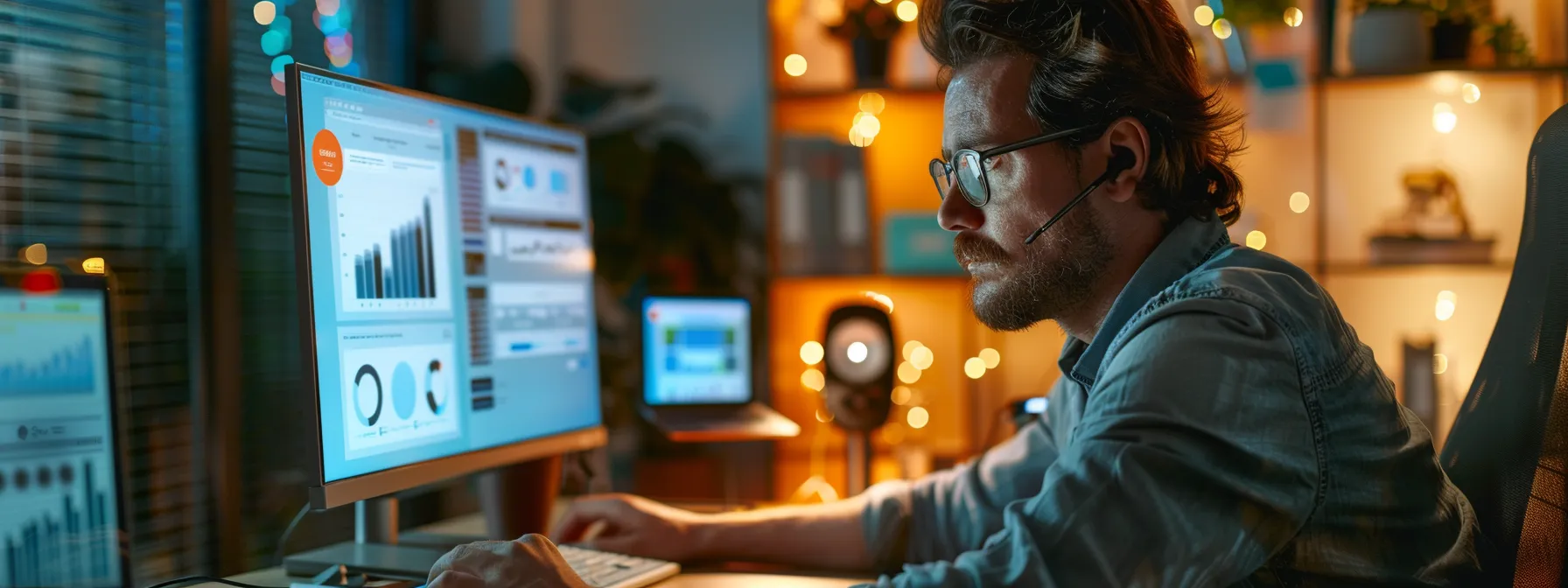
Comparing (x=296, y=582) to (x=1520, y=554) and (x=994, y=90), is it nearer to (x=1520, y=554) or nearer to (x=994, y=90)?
(x=994, y=90)

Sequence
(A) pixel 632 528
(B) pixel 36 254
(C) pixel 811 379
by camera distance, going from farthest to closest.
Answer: (C) pixel 811 379 → (B) pixel 36 254 → (A) pixel 632 528

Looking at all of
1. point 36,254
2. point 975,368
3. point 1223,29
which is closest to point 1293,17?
point 1223,29

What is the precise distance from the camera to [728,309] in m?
2.33

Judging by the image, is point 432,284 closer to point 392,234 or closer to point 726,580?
point 392,234

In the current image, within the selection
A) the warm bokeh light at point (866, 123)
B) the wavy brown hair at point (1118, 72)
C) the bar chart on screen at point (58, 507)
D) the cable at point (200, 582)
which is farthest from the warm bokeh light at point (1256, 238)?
the bar chart on screen at point (58, 507)

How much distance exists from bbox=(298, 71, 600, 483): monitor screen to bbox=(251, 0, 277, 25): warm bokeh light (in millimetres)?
1546

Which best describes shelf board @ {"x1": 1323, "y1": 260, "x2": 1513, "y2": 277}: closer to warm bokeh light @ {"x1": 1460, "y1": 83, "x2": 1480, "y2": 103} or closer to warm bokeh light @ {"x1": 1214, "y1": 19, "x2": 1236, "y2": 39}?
warm bokeh light @ {"x1": 1460, "y1": 83, "x2": 1480, "y2": 103}

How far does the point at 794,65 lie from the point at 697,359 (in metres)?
1.07

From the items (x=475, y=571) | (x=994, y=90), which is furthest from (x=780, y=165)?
(x=475, y=571)

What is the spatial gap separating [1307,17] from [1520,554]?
2.11 m

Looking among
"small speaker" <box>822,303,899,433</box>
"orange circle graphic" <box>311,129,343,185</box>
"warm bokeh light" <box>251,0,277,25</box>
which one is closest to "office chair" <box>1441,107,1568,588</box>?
"orange circle graphic" <box>311,129,343,185</box>

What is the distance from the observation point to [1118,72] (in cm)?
106

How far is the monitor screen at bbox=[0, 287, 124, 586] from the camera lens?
97 centimetres

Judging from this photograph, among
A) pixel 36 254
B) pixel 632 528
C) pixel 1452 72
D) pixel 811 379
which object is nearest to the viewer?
pixel 632 528
